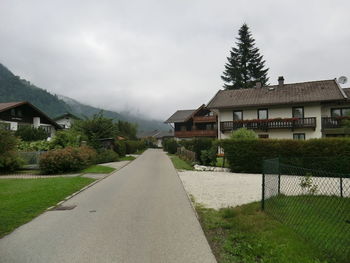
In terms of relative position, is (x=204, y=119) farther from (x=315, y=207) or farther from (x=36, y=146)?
(x=315, y=207)

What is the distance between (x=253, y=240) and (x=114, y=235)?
2.94 m

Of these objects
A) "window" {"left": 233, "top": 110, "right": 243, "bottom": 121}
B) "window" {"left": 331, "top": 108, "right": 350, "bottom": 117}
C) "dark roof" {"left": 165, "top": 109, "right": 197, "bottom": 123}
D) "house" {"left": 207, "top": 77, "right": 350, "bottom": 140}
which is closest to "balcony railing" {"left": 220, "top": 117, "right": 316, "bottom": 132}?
"house" {"left": 207, "top": 77, "right": 350, "bottom": 140}

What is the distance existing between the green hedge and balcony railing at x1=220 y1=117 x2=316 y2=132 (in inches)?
454

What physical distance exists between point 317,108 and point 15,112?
38.0 m

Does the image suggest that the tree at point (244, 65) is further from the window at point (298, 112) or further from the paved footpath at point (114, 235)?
the paved footpath at point (114, 235)

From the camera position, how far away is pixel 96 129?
1105 inches

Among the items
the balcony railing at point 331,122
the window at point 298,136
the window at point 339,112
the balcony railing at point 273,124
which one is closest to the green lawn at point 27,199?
the balcony railing at point 273,124

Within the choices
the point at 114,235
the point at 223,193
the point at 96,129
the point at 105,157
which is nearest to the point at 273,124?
the point at 105,157

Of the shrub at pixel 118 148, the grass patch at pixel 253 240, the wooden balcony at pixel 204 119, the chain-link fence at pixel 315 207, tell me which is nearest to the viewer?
the grass patch at pixel 253 240

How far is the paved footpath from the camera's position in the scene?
468 cm

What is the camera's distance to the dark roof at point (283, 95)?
1082 inches

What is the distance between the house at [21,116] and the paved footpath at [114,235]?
31.1 metres

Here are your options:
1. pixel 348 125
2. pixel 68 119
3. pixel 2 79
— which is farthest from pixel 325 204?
pixel 2 79

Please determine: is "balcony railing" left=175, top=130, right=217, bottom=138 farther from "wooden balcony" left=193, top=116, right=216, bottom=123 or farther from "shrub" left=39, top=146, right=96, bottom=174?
"shrub" left=39, top=146, right=96, bottom=174
